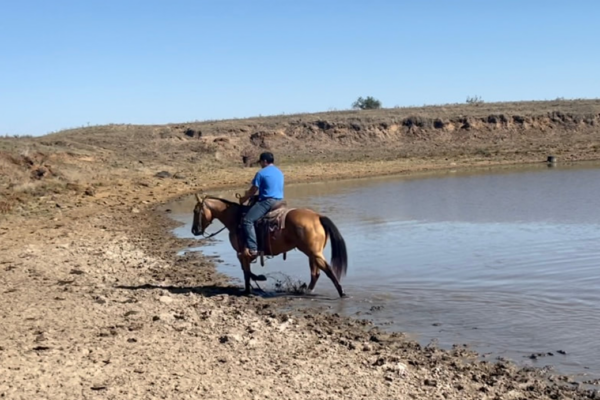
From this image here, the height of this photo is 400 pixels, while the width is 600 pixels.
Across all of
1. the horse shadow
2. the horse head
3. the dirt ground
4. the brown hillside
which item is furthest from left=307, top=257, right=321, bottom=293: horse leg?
the brown hillside

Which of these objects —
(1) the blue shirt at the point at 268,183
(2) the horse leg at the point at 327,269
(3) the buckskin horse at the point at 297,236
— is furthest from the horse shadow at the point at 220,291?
(1) the blue shirt at the point at 268,183

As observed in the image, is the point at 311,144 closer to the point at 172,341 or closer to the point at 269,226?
the point at 269,226

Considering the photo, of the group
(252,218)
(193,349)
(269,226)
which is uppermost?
(252,218)

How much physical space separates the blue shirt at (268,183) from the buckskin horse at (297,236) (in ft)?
0.61

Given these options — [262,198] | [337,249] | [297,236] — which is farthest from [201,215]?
[337,249]

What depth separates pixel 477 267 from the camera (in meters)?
11.0

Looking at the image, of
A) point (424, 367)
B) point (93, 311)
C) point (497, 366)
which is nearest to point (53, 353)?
point (93, 311)

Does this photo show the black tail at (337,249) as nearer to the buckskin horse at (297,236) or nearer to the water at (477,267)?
the buckskin horse at (297,236)

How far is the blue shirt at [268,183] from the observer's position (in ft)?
31.8

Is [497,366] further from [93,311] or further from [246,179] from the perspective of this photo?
[246,179]

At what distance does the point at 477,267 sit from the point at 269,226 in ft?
11.5

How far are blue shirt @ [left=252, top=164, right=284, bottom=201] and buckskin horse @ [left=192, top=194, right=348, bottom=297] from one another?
0.61ft

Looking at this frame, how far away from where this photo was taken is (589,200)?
1969 centimetres

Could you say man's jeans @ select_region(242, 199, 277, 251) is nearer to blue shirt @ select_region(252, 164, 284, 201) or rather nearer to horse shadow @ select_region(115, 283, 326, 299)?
blue shirt @ select_region(252, 164, 284, 201)
